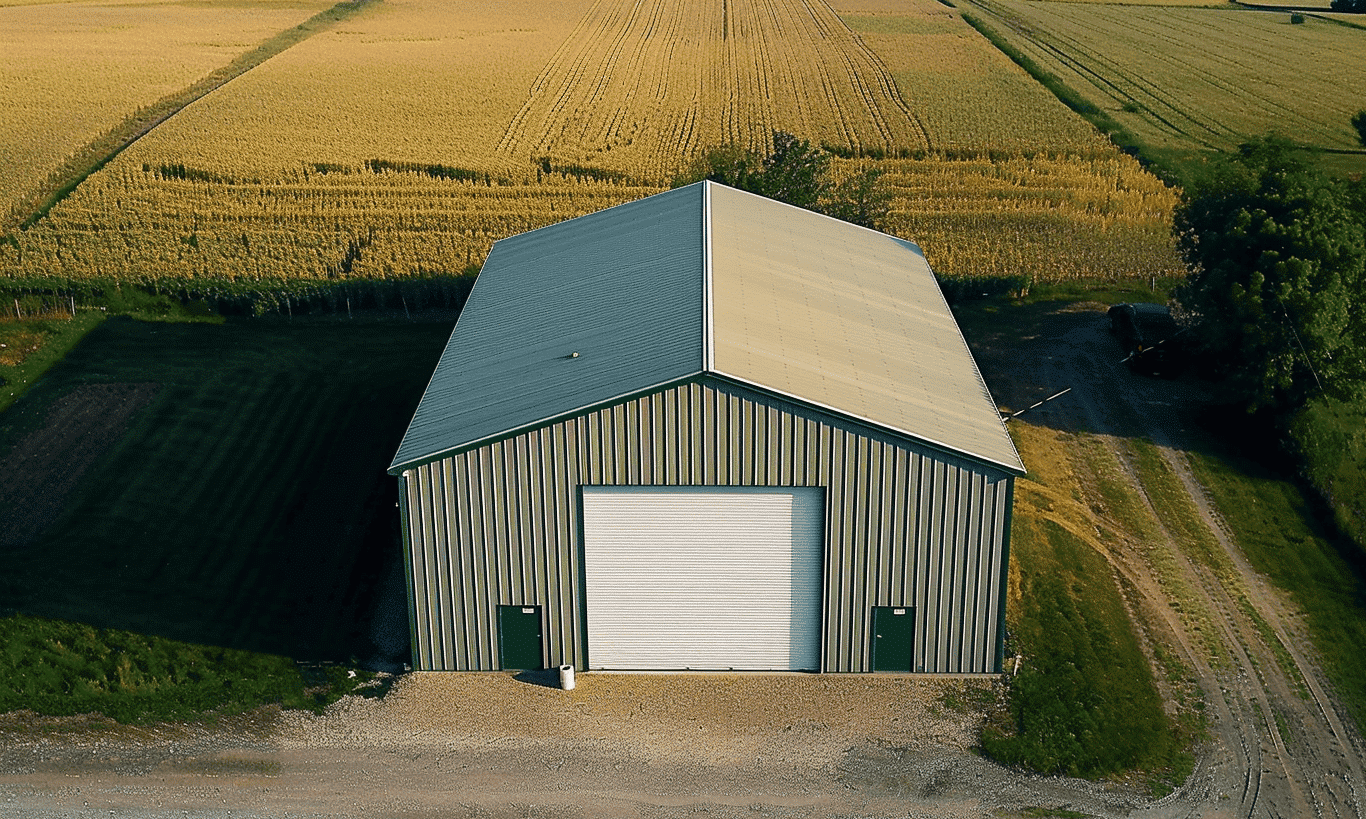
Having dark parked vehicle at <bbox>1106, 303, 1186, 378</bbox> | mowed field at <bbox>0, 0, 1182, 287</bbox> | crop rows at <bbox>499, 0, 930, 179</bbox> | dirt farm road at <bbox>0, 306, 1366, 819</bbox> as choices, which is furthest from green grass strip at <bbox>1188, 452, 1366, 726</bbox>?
crop rows at <bbox>499, 0, 930, 179</bbox>

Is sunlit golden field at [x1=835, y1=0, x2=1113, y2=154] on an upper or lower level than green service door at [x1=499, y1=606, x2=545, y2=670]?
upper

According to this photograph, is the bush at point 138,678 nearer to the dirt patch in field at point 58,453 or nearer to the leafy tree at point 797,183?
the dirt patch in field at point 58,453

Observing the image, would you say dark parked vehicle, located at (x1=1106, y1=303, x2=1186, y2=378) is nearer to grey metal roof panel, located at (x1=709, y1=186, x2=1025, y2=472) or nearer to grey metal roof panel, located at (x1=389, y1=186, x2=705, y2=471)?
grey metal roof panel, located at (x1=709, y1=186, x2=1025, y2=472)

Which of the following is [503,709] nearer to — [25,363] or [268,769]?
[268,769]

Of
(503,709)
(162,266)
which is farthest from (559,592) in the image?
(162,266)

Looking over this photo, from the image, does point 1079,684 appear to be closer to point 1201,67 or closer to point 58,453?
point 58,453

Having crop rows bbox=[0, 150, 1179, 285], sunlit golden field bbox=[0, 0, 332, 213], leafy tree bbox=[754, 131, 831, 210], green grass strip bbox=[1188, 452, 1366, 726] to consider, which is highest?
sunlit golden field bbox=[0, 0, 332, 213]
